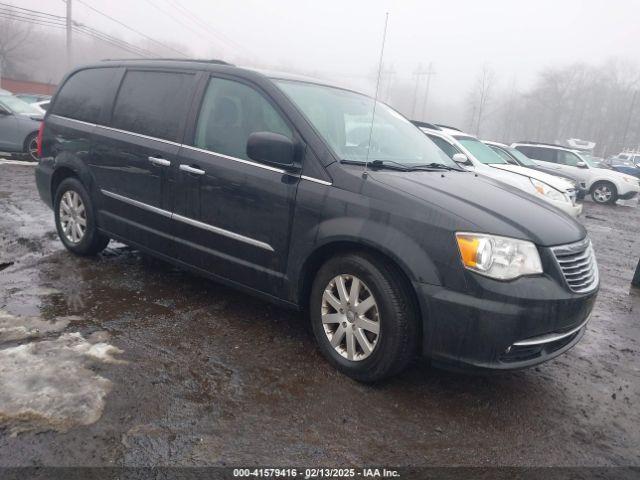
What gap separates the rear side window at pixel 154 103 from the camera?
3.96 m

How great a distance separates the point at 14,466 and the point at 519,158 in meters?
12.2

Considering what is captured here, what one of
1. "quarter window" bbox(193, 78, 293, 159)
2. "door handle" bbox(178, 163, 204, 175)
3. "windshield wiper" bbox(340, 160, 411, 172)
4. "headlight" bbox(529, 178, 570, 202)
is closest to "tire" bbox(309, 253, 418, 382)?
"windshield wiper" bbox(340, 160, 411, 172)

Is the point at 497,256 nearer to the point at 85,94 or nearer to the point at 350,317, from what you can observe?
the point at 350,317

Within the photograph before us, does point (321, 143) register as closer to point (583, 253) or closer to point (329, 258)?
point (329, 258)

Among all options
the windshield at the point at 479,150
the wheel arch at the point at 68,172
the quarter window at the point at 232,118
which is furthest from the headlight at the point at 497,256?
the windshield at the point at 479,150

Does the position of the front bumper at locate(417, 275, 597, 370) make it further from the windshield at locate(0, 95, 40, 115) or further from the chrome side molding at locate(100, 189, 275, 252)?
the windshield at locate(0, 95, 40, 115)

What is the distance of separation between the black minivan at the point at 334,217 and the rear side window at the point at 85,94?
0.11 ft

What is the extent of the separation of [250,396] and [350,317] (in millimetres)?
735

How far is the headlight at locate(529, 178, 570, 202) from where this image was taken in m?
8.47

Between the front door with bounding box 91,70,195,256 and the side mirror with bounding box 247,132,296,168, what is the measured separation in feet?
3.07

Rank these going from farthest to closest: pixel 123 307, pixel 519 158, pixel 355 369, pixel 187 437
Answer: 1. pixel 519 158
2. pixel 123 307
3. pixel 355 369
4. pixel 187 437

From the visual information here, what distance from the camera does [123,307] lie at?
390 cm

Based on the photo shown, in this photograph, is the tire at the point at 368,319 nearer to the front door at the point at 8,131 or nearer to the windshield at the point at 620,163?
the front door at the point at 8,131

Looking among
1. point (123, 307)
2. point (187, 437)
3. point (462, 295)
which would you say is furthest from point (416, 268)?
point (123, 307)
